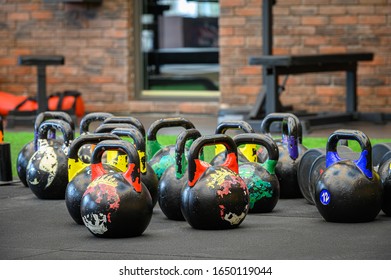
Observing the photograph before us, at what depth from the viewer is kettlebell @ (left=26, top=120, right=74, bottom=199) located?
27.1ft

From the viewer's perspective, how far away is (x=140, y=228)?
6.53m

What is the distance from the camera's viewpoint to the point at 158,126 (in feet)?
25.8

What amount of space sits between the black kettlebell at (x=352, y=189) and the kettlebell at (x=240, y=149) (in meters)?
0.99

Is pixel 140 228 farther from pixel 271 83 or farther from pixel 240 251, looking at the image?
pixel 271 83

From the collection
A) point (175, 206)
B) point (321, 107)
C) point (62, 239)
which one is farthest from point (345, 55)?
point (62, 239)

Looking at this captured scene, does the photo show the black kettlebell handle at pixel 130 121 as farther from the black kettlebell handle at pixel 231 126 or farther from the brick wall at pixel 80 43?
the brick wall at pixel 80 43

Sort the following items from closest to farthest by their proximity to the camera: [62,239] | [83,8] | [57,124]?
1. [62,239]
2. [57,124]
3. [83,8]

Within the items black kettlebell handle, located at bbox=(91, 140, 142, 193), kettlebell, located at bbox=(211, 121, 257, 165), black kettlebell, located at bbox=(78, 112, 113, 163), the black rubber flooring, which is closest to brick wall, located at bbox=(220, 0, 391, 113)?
black kettlebell, located at bbox=(78, 112, 113, 163)

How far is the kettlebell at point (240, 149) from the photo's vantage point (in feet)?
25.7

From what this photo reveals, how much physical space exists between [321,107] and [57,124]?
320 inches

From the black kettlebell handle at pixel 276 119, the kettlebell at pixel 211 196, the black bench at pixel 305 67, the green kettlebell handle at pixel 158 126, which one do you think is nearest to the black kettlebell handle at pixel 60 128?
the green kettlebell handle at pixel 158 126

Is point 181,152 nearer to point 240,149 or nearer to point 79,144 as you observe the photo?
point 79,144

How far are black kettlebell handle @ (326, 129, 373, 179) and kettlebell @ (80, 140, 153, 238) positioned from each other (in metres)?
1.48

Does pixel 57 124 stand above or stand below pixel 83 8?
below
